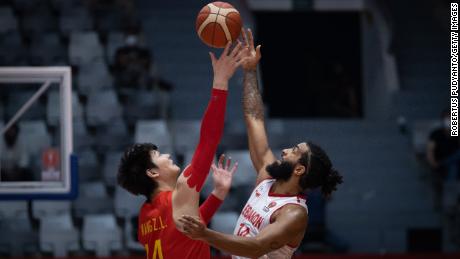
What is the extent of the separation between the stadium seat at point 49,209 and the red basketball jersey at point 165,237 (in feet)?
17.4

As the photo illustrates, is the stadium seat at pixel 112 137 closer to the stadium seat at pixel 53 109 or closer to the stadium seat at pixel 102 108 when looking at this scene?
the stadium seat at pixel 102 108

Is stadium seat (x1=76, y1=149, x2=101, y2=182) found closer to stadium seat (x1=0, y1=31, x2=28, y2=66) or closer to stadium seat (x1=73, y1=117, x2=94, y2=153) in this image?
stadium seat (x1=73, y1=117, x2=94, y2=153)

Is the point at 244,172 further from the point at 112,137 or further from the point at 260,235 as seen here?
the point at 260,235

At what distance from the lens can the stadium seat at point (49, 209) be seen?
10.2 metres

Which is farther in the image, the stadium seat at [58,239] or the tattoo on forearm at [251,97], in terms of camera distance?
the stadium seat at [58,239]

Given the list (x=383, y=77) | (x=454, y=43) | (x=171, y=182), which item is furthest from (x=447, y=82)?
(x=171, y=182)

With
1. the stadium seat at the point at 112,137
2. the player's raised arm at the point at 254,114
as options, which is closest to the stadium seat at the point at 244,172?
the stadium seat at the point at 112,137

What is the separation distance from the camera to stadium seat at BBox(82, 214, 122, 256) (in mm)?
9969

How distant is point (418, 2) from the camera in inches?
575

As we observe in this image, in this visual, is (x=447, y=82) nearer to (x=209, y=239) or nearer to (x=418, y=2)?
(x=418, y=2)

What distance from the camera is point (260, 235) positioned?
190 inches

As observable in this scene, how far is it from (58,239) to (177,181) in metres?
5.42

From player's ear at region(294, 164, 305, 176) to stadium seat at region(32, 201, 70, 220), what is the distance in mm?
5427

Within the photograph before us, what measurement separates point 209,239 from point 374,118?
9859 mm
